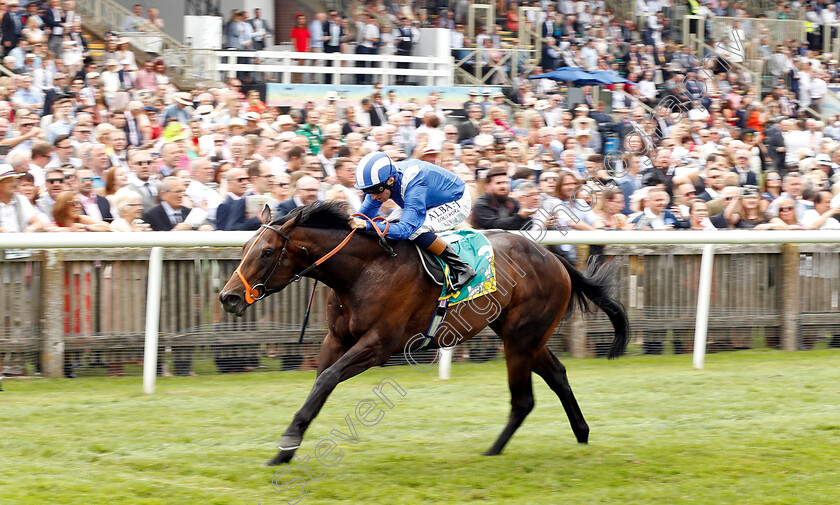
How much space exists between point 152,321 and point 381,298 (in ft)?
6.87

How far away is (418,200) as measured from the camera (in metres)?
4.86

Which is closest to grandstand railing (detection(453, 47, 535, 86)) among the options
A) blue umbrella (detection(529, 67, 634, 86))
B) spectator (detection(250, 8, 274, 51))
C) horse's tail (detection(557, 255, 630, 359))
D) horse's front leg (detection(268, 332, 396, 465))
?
blue umbrella (detection(529, 67, 634, 86))

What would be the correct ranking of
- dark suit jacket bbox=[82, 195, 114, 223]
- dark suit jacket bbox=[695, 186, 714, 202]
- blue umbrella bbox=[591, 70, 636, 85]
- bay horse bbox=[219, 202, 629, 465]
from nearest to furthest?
bay horse bbox=[219, 202, 629, 465] < dark suit jacket bbox=[82, 195, 114, 223] < dark suit jacket bbox=[695, 186, 714, 202] < blue umbrella bbox=[591, 70, 636, 85]

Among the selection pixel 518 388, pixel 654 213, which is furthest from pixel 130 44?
pixel 518 388

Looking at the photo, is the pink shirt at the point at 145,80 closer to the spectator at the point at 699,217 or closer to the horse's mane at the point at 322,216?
the spectator at the point at 699,217

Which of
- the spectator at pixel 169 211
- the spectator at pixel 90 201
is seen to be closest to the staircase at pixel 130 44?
the spectator at pixel 90 201

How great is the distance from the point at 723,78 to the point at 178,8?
9.13 metres

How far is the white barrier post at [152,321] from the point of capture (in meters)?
6.29

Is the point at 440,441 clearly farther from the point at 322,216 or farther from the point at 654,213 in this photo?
the point at 654,213

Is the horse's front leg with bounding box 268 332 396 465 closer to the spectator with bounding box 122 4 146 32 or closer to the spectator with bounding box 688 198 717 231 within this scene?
the spectator with bounding box 688 198 717 231

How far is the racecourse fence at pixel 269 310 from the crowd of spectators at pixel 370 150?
0.45m

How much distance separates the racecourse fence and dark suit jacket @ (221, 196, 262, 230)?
41 cm

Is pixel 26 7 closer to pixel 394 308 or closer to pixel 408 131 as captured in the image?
pixel 408 131

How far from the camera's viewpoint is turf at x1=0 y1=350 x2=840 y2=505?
14.1 ft
